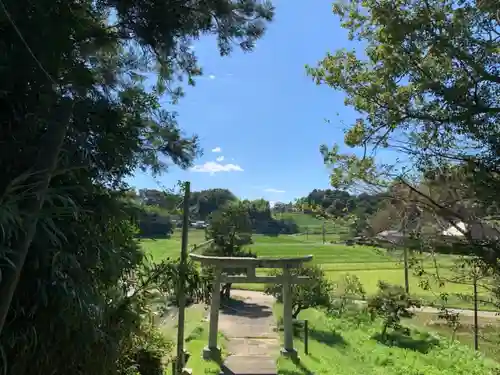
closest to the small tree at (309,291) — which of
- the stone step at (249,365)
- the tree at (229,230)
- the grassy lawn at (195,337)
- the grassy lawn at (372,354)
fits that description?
the grassy lawn at (372,354)

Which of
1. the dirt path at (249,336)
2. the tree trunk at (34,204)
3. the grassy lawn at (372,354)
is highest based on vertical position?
the tree trunk at (34,204)

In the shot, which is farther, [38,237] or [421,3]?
[421,3]

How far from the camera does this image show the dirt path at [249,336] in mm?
6746

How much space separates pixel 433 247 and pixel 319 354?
559cm

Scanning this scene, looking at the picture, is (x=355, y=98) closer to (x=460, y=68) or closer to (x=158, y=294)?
(x=460, y=68)

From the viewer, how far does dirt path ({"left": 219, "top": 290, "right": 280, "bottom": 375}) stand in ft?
22.1

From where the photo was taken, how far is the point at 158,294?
3600mm

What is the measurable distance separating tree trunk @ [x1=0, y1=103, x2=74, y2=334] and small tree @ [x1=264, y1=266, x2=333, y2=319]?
333 inches

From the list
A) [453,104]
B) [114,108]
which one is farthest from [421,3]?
[114,108]

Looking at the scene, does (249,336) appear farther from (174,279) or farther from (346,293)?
(174,279)

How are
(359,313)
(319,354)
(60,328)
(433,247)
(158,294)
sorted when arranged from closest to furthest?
(60,328) < (433,247) < (158,294) < (319,354) < (359,313)

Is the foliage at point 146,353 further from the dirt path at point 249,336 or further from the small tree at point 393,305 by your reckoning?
the small tree at point 393,305

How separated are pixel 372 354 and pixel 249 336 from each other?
7.81 feet

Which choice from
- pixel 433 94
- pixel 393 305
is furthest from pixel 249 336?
pixel 433 94
